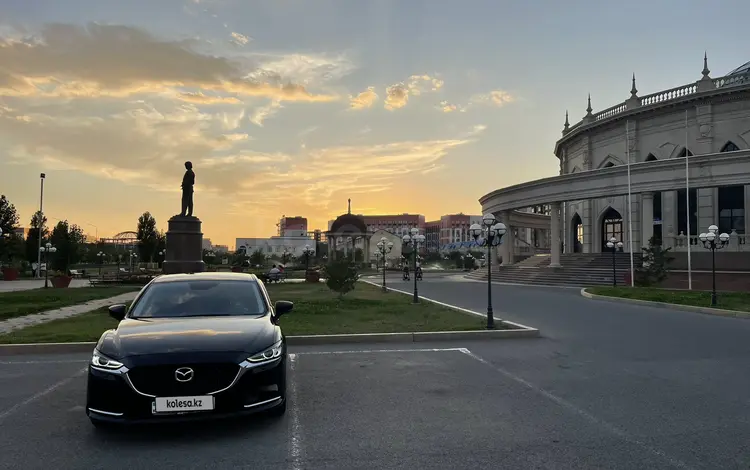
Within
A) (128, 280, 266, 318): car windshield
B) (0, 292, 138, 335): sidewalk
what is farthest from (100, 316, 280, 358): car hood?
(0, 292, 138, 335): sidewalk

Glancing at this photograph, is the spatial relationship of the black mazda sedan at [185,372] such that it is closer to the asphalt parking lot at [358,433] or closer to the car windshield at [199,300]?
the asphalt parking lot at [358,433]

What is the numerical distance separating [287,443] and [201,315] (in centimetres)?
211

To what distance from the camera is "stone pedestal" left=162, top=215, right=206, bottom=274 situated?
23953 millimetres

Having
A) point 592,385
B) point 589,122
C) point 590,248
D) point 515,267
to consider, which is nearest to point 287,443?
point 592,385

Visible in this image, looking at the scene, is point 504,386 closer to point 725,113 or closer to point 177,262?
point 177,262

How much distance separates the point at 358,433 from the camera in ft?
17.2

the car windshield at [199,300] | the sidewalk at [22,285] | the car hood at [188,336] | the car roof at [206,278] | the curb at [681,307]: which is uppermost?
the car roof at [206,278]

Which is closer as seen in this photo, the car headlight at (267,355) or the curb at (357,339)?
the car headlight at (267,355)

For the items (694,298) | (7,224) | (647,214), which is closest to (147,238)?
(7,224)

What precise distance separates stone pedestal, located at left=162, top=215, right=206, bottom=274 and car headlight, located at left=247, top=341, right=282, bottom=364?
19741mm

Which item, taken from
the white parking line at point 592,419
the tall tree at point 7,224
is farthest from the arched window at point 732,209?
the tall tree at point 7,224

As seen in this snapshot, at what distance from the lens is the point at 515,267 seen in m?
43.7

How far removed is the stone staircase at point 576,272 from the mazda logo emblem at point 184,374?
3175cm

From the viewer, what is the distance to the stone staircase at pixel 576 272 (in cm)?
3412
